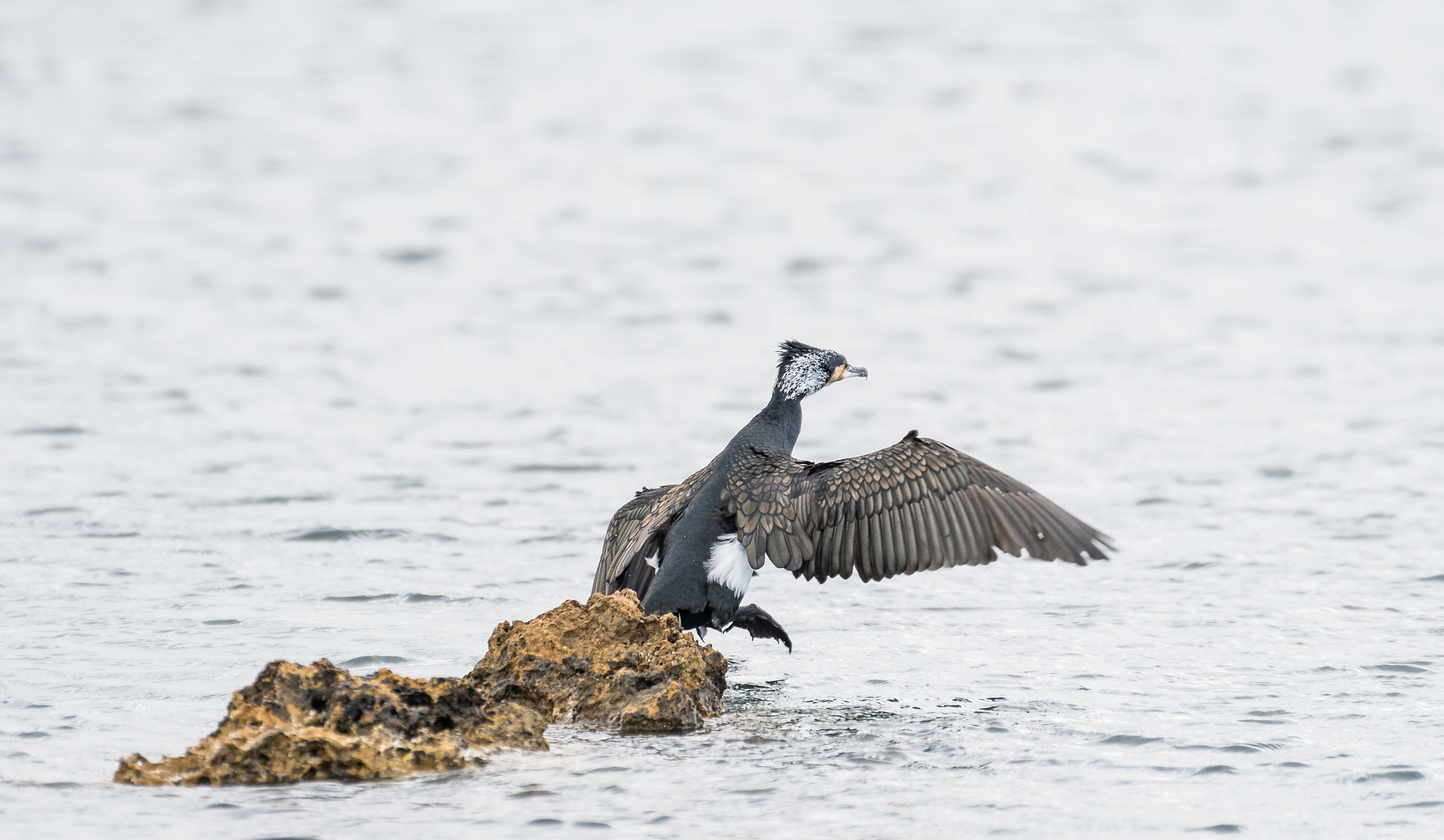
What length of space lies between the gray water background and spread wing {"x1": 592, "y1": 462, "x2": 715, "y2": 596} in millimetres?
649

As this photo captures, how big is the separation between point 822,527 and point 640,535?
85cm

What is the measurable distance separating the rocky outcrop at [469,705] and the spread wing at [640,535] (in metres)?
0.82

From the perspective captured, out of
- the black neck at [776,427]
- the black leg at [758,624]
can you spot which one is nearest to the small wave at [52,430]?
the black neck at [776,427]

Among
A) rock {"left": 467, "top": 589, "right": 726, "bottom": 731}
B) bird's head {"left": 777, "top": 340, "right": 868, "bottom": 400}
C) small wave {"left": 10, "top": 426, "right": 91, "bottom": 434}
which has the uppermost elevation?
small wave {"left": 10, "top": 426, "right": 91, "bottom": 434}

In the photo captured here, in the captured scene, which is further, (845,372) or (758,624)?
(845,372)

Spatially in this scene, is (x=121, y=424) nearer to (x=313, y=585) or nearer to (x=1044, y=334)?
(x=313, y=585)

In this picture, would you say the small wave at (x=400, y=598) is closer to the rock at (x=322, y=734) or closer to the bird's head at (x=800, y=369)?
the bird's head at (x=800, y=369)

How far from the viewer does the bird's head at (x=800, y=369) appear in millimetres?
8367

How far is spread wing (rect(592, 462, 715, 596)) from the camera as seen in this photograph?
789 centimetres

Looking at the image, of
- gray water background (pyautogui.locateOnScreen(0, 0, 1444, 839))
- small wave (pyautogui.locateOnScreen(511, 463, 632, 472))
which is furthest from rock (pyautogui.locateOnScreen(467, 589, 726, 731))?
small wave (pyautogui.locateOnScreen(511, 463, 632, 472))

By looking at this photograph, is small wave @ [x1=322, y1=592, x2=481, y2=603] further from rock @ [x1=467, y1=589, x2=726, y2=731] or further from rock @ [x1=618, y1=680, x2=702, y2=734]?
rock @ [x1=618, y1=680, x2=702, y2=734]

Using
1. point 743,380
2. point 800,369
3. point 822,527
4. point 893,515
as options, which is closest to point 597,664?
point 822,527

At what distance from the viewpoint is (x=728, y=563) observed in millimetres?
7652

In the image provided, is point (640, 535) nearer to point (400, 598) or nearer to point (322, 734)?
point (400, 598)
